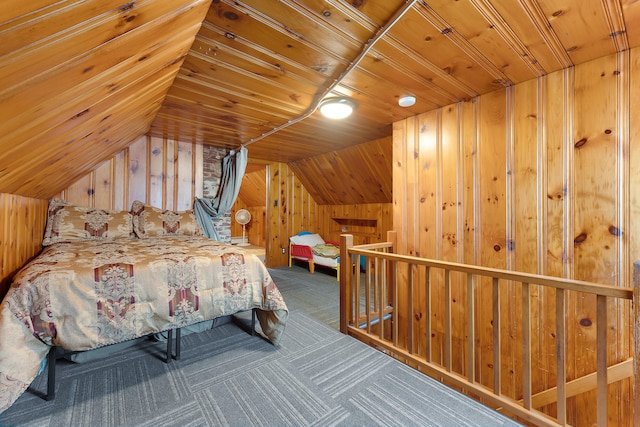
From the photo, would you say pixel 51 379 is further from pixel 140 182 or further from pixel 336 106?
pixel 336 106

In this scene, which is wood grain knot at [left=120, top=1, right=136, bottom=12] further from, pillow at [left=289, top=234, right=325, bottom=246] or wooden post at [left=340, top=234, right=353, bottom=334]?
pillow at [left=289, top=234, right=325, bottom=246]

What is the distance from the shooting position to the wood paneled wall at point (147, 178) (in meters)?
3.08

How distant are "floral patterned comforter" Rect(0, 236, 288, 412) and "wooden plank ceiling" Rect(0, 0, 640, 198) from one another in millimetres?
631

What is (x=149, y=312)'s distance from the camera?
5.29ft

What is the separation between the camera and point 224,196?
382 centimetres

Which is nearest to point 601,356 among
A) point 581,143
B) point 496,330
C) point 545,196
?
point 496,330

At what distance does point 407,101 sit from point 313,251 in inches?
122

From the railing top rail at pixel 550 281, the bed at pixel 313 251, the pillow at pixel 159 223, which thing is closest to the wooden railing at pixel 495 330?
the railing top rail at pixel 550 281

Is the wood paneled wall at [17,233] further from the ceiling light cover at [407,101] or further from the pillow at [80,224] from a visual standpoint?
the ceiling light cover at [407,101]

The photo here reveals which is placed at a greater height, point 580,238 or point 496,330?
point 580,238

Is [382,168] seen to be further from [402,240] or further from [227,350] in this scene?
[227,350]

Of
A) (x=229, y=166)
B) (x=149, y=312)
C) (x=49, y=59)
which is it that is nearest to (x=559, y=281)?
(x=49, y=59)

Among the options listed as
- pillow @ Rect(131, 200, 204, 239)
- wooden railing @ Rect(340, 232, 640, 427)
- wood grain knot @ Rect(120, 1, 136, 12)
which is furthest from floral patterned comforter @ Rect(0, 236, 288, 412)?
wood grain knot @ Rect(120, 1, 136, 12)

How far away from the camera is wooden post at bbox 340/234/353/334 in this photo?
90.8 inches
